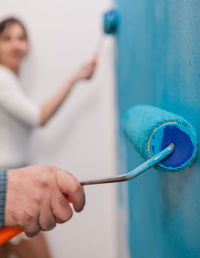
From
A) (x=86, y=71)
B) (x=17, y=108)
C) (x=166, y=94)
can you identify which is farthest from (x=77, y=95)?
(x=166, y=94)

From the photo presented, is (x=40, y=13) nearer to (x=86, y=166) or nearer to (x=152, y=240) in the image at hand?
(x=86, y=166)

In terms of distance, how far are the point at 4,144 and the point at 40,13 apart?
486 mm

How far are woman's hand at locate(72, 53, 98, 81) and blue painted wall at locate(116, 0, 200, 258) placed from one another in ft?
0.74

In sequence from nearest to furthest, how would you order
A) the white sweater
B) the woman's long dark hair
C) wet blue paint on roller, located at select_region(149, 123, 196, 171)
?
wet blue paint on roller, located at select_region(149, 123, 196, 171) < the white sweater < the woman's long dark hair

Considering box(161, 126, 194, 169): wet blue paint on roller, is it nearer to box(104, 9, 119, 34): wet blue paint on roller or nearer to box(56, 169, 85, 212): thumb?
box(56, 169, 85, 212): thumb

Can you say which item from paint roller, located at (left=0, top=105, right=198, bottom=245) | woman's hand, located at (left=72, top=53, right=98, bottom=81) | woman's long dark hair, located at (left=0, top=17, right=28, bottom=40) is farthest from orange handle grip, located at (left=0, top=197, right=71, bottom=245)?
woman's long dark hair, located at (left=0, top=17, right=28, bottom=40)

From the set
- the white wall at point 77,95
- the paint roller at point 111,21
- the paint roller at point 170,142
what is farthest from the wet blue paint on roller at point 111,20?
the paint roller at point 170,142

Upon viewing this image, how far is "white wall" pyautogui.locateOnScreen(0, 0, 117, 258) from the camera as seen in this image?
2.89 ft

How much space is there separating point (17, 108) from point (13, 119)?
0.23 ft

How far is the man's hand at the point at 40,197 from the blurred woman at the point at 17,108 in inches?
18.9

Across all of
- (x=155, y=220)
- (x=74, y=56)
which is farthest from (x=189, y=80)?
(x=74, y=56)

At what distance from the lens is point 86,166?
2.93 feet

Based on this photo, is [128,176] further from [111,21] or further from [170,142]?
[111,21]

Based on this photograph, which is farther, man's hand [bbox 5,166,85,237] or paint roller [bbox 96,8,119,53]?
paint roller [bbox 96,8,119,53]
